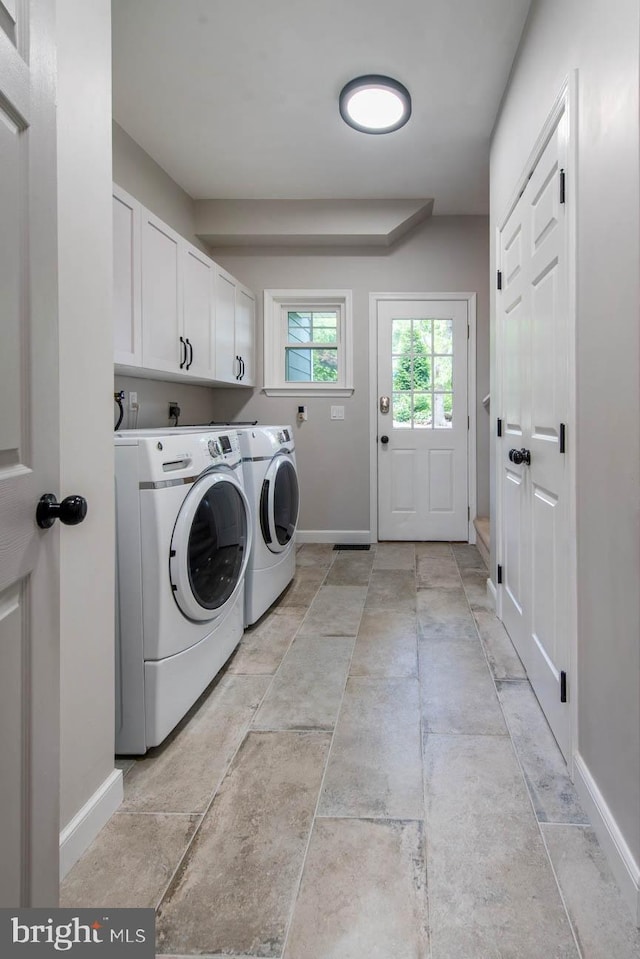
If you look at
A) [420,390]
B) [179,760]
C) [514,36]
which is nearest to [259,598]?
[179,760]

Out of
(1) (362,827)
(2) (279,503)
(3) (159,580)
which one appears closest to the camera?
(1) (362,827)

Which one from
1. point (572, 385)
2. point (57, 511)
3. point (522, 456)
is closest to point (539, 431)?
point (522, 456)

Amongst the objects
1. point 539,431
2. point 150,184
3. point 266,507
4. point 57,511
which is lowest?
point 266,507

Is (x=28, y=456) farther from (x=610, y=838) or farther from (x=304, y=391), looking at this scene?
(x=304, y=391)

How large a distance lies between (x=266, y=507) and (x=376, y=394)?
81.3 inches

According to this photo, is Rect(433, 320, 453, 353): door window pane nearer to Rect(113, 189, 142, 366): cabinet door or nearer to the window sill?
the window sill

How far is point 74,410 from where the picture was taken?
1.20 meters

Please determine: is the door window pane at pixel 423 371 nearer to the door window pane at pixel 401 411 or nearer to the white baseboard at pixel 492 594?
the door window pane at pixel 401 411

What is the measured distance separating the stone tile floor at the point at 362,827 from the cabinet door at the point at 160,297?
1516 mm

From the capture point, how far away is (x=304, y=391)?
4.37m

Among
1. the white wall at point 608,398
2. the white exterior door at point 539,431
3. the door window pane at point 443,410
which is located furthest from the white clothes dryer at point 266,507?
the door window pane at point 443,410

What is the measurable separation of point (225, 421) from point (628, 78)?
11.9 feet

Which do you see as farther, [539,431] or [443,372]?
[443,372]

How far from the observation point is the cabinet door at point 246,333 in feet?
12.8
